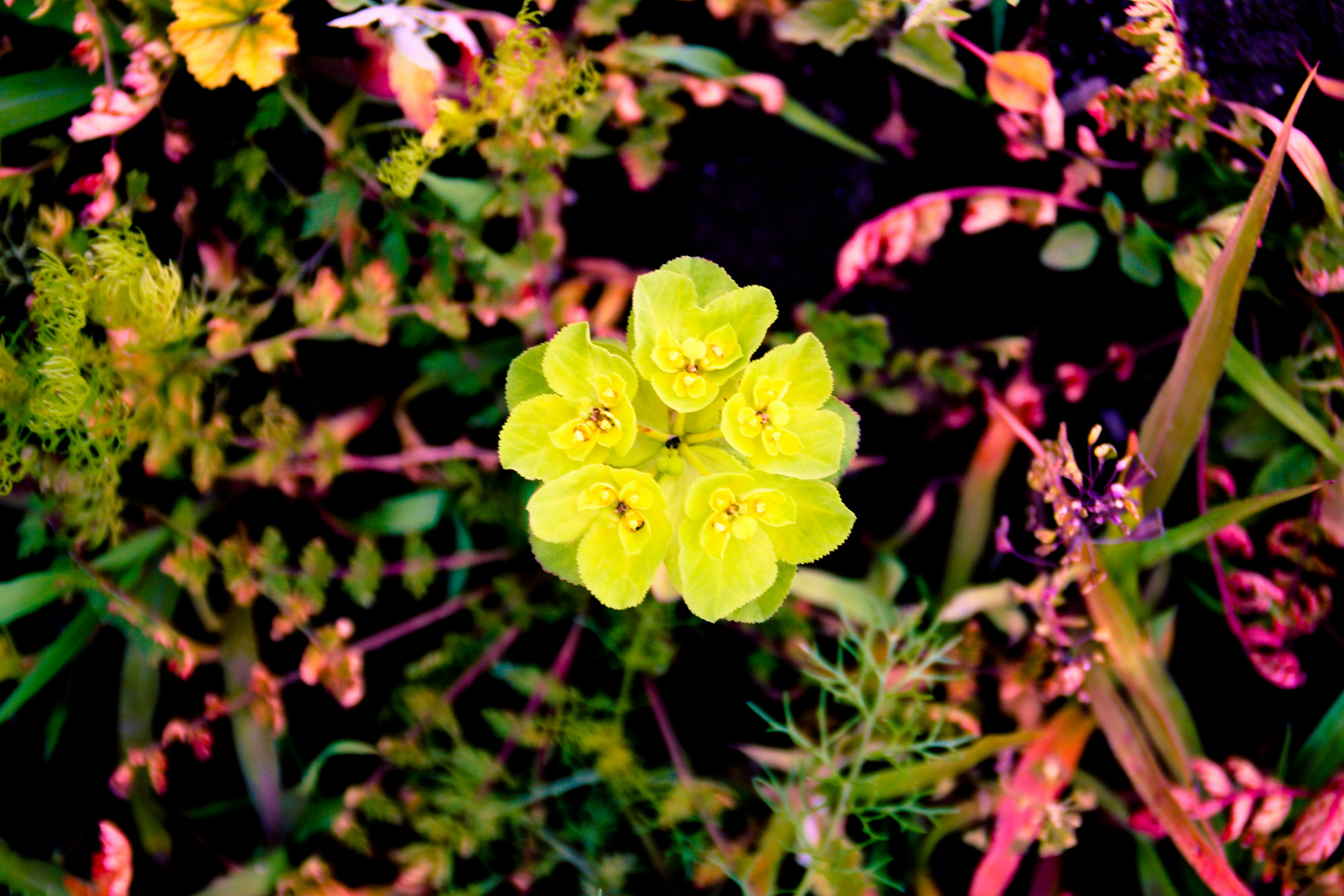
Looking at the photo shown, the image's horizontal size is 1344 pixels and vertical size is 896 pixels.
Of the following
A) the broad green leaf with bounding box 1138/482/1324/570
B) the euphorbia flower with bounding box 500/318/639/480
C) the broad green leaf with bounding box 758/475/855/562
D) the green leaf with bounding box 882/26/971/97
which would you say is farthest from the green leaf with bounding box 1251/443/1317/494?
the euphorbia flower with bounding box 500/318/639/480

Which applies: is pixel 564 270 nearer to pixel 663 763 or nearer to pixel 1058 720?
pixel 663 763

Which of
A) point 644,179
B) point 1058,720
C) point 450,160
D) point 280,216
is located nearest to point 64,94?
point 280,216

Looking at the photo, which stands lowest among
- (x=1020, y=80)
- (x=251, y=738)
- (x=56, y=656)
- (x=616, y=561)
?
(x=251, y=738)

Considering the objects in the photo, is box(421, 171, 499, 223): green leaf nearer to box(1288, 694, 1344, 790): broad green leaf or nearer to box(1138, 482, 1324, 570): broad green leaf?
box(1138, 482, 1324, 570): broad green leaf

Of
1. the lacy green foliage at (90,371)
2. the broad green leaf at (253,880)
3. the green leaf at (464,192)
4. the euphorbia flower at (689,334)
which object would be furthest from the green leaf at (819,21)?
the broad green leaf at (253,880)

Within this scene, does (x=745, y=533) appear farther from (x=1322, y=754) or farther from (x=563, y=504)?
(x=1322, y=754)

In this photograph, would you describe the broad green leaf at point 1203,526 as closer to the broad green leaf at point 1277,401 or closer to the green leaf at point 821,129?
the broad green leaf at point 1277,401

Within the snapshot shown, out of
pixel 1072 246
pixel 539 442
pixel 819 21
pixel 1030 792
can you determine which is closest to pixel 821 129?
pixel 819 21
